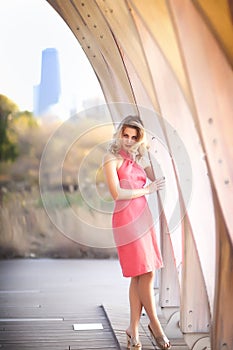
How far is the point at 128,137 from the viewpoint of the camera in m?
4.08

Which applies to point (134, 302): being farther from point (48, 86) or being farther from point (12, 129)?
point (12, 129)

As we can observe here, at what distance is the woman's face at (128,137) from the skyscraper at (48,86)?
6.97 metres

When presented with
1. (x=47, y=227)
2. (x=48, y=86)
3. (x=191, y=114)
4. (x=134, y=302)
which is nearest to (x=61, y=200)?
(x=47, y=227)

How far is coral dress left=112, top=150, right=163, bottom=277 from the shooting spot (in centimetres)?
398

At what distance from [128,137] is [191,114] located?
27.7 inches

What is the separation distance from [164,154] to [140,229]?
1074 mm

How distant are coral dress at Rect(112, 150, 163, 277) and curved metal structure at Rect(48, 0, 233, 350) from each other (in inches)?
9.8

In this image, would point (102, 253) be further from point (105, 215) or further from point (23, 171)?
point (23, 171)

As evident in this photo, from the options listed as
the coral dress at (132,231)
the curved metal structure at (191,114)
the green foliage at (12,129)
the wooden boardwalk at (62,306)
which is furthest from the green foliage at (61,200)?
the coral dress at (132,231)

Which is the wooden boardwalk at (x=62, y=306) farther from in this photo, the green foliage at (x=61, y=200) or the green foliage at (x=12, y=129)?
the green foliage at (x=12, y=129)

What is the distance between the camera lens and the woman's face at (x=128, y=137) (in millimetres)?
4074

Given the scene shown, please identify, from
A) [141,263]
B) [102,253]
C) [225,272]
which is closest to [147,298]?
[141,263]

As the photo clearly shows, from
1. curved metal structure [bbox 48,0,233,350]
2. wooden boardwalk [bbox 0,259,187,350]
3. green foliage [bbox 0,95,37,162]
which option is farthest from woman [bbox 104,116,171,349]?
green foliage [bbox 0,95,37,162]

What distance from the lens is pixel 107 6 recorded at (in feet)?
14.5
